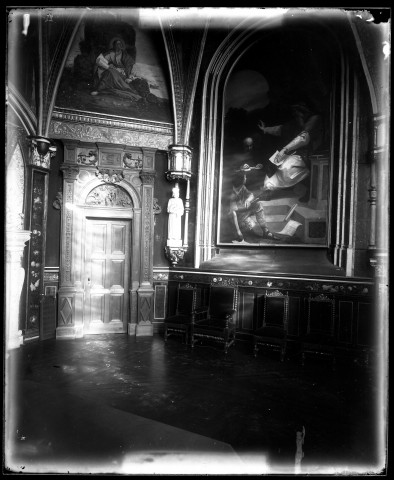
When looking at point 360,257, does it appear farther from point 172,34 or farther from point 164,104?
point 172,34

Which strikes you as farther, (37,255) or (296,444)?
(37,255)

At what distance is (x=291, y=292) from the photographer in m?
5.66

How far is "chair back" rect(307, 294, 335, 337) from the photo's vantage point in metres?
5.15

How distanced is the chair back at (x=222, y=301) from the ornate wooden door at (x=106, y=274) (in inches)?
68.4

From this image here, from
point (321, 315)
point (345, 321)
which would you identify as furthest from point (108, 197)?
point (345, 321)

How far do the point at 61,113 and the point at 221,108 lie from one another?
3.01 meters

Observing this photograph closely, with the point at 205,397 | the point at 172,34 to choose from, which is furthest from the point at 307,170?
the point at 205,397

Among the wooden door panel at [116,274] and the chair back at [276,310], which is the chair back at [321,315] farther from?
the wooden door panel at [116,274]

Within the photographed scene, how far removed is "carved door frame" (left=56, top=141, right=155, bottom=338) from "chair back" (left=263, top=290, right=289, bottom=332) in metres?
2.27

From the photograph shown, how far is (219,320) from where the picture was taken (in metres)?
5.66

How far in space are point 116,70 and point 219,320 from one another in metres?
4.93

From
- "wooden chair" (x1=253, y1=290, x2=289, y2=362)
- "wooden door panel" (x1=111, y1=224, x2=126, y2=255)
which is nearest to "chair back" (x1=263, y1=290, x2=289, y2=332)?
"wooden chair" (x1=253, y1=290, x2=289, y2=362)

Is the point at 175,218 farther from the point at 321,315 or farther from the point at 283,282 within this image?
the point at 321,315

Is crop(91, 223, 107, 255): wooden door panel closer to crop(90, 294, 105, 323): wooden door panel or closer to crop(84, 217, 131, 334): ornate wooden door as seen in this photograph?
crop(84, 217, 131, 334): ornate wooden door
